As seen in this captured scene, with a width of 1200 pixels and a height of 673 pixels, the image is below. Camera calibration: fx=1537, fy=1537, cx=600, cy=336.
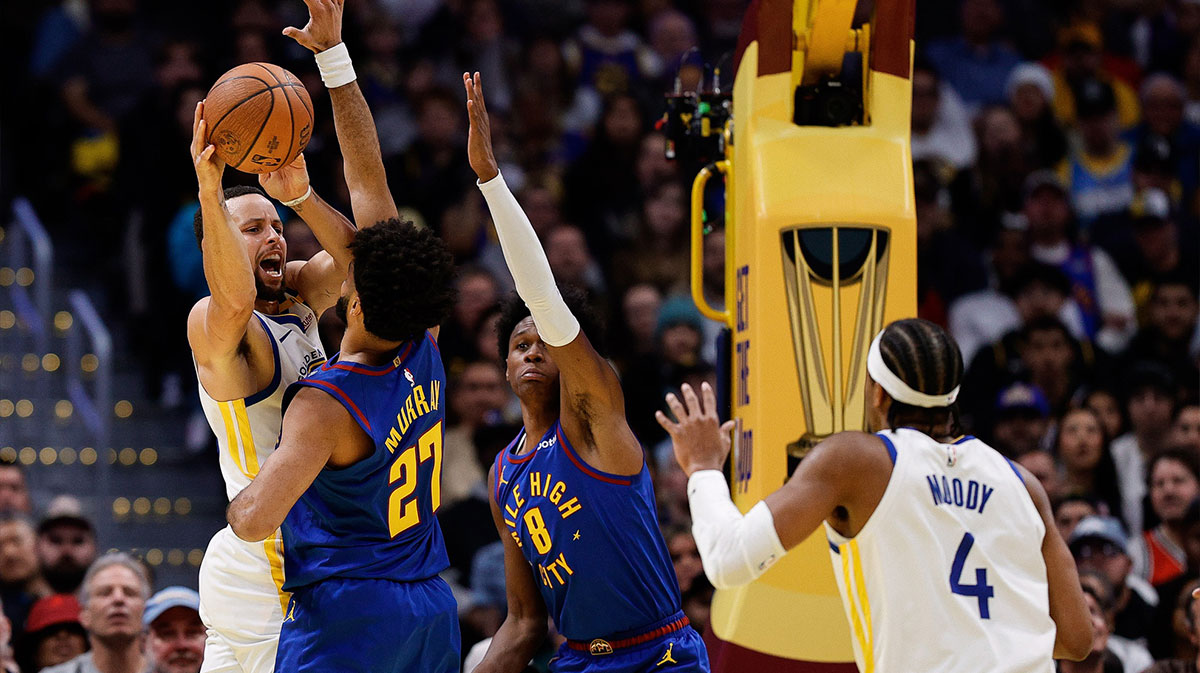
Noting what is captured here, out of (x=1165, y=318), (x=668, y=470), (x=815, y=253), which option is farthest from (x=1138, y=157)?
(x=815, y=253)

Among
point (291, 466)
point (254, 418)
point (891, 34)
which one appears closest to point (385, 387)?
point (291, 466)

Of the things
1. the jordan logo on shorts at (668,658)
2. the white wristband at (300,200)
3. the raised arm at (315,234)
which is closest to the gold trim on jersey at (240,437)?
the raised arm at (315,234)

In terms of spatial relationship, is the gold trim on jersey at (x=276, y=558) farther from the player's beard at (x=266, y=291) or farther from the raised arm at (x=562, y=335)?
the raised arm at (x=562, y=335)

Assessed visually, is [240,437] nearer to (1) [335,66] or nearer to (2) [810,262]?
(1) [335,66]

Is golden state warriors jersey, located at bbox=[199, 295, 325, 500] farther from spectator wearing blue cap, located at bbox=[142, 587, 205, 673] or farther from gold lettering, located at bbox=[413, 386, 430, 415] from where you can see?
spectator wearing blue cap, located at bbox=[142, 587, 205, 673]

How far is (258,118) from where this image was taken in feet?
16.0

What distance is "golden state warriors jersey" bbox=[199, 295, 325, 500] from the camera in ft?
15.9

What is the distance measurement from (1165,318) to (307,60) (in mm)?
6120

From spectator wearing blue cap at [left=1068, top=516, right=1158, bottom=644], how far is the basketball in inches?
175

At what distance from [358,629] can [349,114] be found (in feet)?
5.74

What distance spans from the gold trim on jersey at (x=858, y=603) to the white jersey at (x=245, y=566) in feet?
5.86

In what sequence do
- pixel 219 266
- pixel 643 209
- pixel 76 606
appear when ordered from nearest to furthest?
pixel 219 266, pixel 76 606, pixel 643 209

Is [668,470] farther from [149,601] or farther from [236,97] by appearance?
[236,97]

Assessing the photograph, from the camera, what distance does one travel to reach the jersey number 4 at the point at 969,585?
12.9 feet
